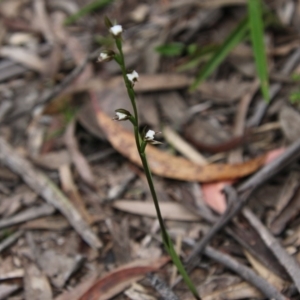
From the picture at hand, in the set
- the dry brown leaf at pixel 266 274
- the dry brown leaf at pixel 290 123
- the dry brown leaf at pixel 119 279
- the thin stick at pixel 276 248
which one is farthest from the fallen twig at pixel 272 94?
the dry brown leaf at pixel 119 279

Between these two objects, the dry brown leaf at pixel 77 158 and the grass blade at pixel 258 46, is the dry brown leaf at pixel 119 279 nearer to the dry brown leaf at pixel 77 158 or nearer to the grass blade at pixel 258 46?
the dry brown leaf at pixel 77 158

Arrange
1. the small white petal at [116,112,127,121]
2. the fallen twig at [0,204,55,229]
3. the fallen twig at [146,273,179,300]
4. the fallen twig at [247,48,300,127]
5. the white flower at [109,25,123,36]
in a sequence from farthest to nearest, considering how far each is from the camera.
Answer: the fallen twig at [247,48,300,127] < the fallen twig at [0,204,55,229] < the fallen twig at [146,273,179,300] < the small white petal at [116,112,127,121] < the white flower at [109,25,123,36]

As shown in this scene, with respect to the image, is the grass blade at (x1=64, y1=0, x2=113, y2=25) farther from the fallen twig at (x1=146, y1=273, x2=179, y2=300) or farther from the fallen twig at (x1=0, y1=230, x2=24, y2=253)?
the fallen twig at (x1=146, y1=273, x2=179, y2=300)

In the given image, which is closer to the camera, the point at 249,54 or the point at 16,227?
the point at 16,227

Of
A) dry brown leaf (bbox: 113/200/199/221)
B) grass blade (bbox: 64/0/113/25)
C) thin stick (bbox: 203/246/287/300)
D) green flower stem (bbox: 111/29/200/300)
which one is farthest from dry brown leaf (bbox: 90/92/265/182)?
grass blade (bbox: 64/0/113/25)

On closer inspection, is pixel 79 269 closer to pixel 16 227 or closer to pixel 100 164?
pixel 16 227

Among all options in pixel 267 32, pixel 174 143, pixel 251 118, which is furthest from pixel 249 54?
pixel 174 143

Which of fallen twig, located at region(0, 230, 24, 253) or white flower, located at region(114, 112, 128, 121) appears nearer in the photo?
white flower, located at region(114, 112, 128, 121)
